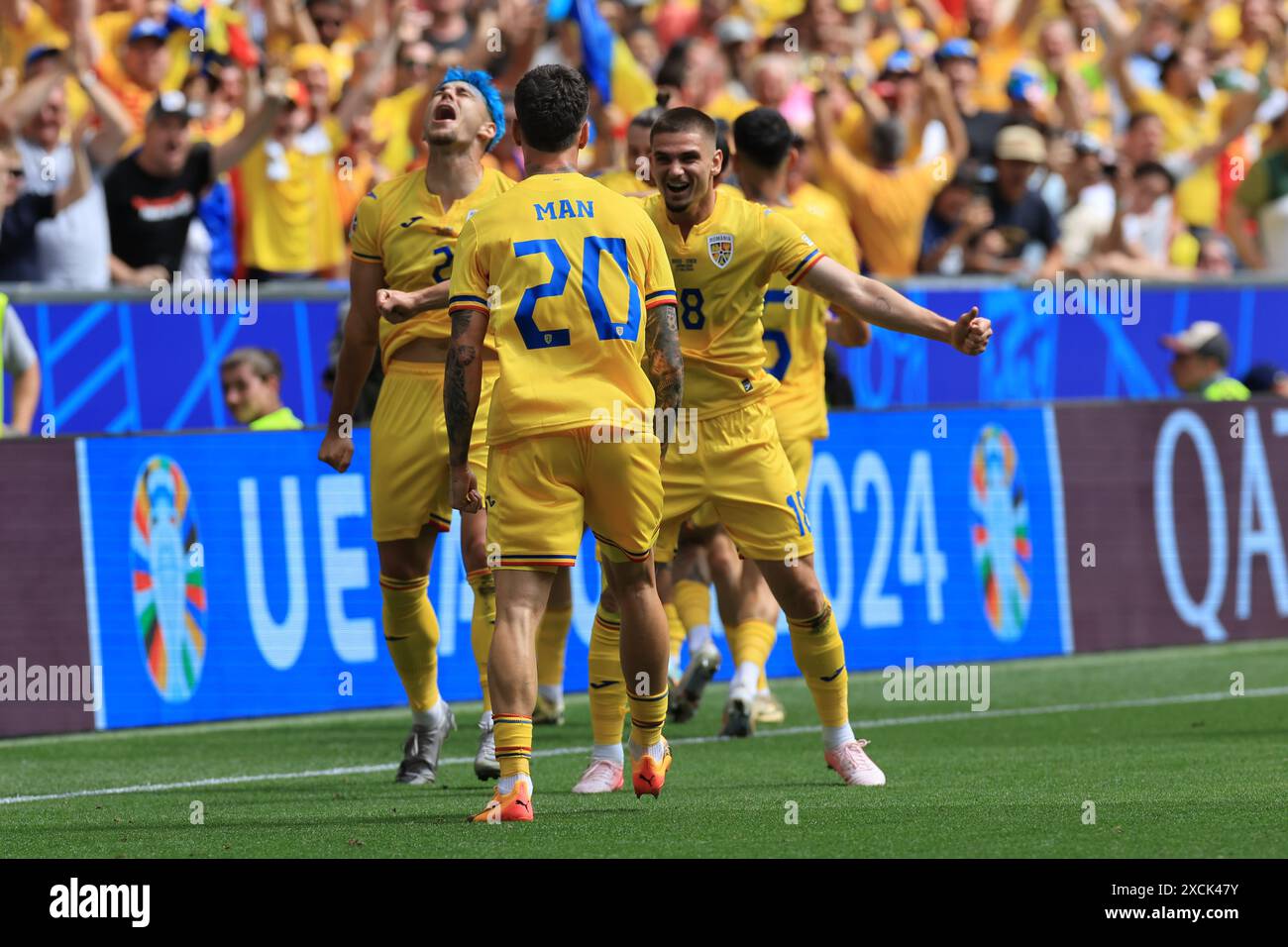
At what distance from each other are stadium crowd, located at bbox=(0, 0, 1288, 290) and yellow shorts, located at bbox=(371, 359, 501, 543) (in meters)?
2.78

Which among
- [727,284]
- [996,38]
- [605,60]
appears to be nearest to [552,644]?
[727,284]

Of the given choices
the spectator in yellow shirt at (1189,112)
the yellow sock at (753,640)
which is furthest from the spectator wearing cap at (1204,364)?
the yellow sock at (753,640)

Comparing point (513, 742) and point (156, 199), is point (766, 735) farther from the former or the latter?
point (156, 199)

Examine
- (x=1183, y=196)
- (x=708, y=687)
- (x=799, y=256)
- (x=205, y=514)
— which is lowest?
(x=708, y=687)

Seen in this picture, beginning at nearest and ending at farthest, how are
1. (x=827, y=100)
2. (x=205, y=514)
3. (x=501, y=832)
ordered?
(x=501, y=832), (x=205, y=514), (x=827, y=100)

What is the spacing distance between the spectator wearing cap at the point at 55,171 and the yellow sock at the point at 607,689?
6383 mm

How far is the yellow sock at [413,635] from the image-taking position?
975 cm

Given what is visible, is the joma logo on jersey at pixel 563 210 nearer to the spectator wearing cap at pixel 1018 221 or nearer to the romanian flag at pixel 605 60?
the romanian flag at pixel 605 60
